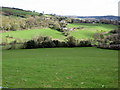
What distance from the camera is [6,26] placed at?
9169 cm

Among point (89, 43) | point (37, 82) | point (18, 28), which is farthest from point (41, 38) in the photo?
point (37, 82)

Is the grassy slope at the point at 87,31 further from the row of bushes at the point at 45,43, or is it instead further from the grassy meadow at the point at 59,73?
the grassy meadow at the point at 59,73

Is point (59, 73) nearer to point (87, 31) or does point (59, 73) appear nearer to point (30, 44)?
point (30, 44)

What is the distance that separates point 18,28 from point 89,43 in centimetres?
4714

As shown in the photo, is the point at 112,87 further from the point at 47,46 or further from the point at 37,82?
the point at 47,46

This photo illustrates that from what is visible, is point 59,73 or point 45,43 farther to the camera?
point 45,43

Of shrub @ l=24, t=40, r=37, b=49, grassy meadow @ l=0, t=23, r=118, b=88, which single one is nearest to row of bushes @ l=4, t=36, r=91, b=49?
shrub @ l=24, t=40, r=37, b=49

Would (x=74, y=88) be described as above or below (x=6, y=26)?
below

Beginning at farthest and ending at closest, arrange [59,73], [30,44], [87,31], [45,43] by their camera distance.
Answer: [87,31] < [45,43] < [30,44] < [59,73]

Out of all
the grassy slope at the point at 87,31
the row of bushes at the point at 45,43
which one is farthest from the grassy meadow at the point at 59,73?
the grassy slope at the point at 87,31

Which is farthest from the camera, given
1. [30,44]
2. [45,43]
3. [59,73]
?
[45,43]

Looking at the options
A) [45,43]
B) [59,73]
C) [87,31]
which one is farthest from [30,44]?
[59,73]

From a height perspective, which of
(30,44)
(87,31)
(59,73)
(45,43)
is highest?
(87,31)

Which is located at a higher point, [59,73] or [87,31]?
[87,31]
